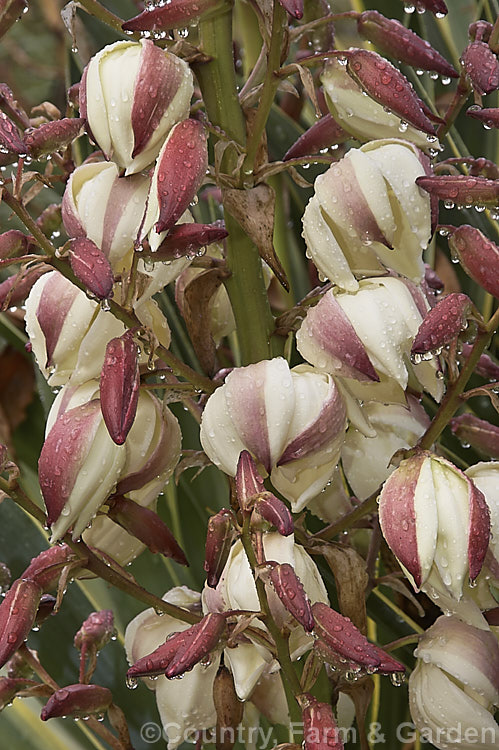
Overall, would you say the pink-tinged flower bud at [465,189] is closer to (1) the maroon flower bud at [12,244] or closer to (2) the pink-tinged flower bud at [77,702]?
(1) the maroon flower bud at [12,244]

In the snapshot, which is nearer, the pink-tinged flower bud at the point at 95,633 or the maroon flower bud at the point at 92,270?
the maroon flower bud at the point at 92,270

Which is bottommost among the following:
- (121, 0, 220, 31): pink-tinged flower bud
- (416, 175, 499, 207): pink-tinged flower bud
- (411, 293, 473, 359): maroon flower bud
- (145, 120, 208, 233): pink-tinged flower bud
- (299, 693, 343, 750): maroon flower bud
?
(299, 693, 343, 750): maroon flower bud

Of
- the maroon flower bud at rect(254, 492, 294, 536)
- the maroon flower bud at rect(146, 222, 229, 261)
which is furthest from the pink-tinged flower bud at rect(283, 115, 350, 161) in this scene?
the maroon flower bud at rect(254, 492, 294, 536)

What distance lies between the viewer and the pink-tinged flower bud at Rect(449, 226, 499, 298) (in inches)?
18.2

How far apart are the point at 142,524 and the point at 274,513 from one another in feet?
0.41

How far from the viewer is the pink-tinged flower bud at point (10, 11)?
18.6 inches

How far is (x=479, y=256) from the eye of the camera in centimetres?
47

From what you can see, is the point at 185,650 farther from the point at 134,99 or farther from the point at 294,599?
the point at 134,99

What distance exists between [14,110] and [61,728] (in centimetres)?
46

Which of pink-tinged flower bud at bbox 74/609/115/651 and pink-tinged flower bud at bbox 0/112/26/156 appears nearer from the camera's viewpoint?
pink-tinged flower bud at bbox 0/112/26/156

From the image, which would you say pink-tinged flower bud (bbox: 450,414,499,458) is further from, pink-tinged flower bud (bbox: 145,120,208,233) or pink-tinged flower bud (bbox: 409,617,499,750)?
pink-tinged flower bud (bbox: 145,120,208,233)

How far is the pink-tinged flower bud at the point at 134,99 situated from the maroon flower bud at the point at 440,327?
0.51 feet

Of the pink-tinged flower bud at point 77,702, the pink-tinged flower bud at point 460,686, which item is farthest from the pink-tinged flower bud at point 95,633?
the pink-tinged flower bud at point 460,686

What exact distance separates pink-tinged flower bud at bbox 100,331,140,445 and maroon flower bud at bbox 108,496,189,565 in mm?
71
